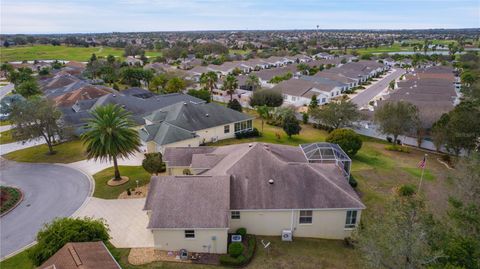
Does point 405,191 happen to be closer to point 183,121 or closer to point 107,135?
point 183,121

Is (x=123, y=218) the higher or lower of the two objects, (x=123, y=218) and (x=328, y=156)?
the lower

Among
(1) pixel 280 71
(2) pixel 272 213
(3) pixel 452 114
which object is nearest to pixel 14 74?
(1) pixel 280 71

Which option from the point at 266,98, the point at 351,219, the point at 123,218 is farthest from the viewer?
the point at 266,98

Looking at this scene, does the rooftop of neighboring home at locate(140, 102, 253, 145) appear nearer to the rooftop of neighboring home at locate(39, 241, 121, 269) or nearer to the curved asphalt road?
the curved asphalt road

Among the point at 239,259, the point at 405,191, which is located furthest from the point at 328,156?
the point at 239,259

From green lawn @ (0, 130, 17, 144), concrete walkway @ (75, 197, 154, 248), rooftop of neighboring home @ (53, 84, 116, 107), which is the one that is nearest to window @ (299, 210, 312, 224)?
concrete walkway @ (75, 197, 154, 248)

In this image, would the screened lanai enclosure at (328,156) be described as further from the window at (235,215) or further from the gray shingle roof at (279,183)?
the window at (235,215)

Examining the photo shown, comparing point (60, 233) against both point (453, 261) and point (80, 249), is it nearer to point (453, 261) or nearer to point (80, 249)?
point (80, 249)
